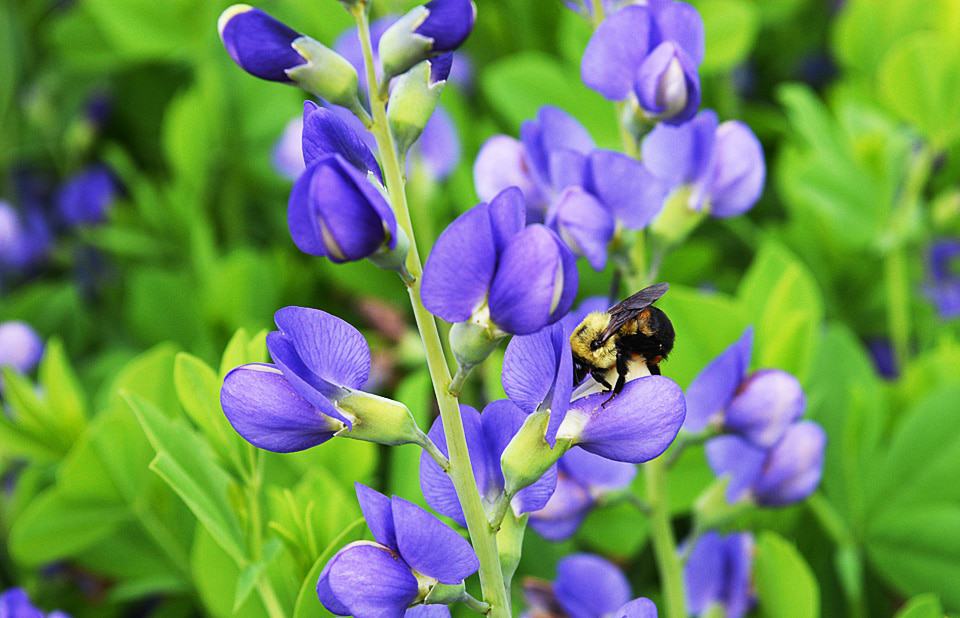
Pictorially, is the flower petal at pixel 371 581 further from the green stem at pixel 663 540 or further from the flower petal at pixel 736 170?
the flower petal at pixel 736 170

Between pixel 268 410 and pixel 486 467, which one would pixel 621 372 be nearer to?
pixel 486 467

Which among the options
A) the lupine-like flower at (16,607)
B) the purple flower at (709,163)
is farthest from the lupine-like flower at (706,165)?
the lupine-like flower at (16,607)

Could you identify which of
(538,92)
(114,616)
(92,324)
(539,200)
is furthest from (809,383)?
(92,324)

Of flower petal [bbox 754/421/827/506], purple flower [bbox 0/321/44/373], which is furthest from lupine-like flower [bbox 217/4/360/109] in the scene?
purple flower [bbox 0/321/44/373]

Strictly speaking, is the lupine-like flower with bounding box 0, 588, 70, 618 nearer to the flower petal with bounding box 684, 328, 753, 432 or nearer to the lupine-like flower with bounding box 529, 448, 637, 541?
the lupine-like flower with bounding box 529, 448, 637, 541

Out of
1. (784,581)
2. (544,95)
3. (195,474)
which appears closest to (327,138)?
(195,474)

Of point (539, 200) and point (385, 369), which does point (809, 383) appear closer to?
point (539, 200)
